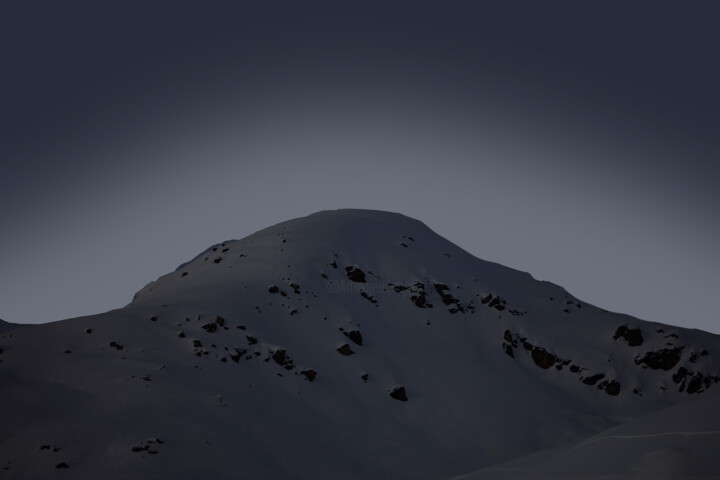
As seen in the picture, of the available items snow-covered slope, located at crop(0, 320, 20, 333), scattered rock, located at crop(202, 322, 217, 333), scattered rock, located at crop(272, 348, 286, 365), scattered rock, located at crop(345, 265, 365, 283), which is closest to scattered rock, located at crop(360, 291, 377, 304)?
scattered rock, located at crop(345, 265, 365, 283)

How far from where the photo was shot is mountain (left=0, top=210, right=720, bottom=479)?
24.7 metres

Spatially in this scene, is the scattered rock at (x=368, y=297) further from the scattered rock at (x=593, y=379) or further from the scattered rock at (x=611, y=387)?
the scattered rock at (x=611, y=387)

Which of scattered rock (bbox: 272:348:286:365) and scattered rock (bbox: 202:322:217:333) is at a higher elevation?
scattered rock (bbox: 202:322:217:333)

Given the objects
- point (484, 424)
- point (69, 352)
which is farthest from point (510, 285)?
point (69, 352)

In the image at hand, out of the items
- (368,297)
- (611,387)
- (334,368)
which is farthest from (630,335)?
(334,368)

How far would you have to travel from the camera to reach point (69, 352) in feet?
99.3

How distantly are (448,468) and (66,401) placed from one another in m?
21.4

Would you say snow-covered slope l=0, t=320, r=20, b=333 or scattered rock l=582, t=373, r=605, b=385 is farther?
snow-covered slope l=0, t=320, r=20, b=333

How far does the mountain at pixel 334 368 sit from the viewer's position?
81.1 feet

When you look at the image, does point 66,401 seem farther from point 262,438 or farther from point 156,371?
point 262,438

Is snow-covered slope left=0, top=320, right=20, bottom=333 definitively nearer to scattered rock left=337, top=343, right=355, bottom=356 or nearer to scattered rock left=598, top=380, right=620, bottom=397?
scattered rock left=337, top=343, right=355, bottom=356

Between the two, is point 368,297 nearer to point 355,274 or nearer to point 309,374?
point 355,274

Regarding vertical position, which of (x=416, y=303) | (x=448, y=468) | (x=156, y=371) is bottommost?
(x=448, y=468)

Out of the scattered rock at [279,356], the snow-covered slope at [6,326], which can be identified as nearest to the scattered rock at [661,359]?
the scattered rock at [279,356]
